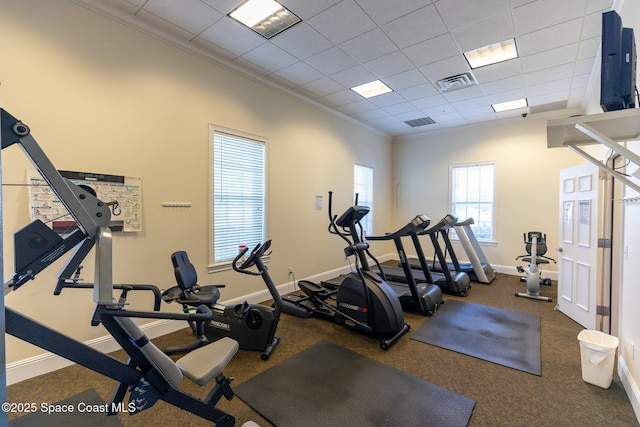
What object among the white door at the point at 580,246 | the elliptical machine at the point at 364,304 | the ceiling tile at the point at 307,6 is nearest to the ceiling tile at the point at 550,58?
the white door at the point at 580,246

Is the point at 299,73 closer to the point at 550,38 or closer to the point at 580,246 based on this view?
the point at 550,38

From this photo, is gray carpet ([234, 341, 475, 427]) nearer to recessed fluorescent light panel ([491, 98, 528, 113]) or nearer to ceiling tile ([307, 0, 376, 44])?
ceiling tile ([307, 0, 376, 44])

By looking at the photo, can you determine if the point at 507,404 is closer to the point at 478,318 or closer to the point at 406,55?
the point at 478,318

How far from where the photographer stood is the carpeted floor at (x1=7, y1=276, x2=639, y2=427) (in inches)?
80.2

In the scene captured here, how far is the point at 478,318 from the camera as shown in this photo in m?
3.81

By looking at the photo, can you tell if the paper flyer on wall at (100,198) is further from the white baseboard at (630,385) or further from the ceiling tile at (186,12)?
the white baseboard at (630,385)

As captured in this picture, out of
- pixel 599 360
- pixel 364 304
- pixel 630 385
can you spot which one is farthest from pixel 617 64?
pixel 364 304

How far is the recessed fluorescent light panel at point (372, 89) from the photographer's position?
4629mm

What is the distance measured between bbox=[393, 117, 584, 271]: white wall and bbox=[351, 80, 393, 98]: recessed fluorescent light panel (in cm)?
291

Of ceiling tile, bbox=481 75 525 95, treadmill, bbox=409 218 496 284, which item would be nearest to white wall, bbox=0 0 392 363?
treadmill, bbox=409 218 496 284

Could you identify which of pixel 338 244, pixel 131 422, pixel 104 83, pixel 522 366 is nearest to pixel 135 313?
pixel 131 422

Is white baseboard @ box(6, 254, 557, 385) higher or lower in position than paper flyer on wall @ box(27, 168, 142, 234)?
lower

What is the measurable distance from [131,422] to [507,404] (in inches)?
108

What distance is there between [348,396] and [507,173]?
234 inches
